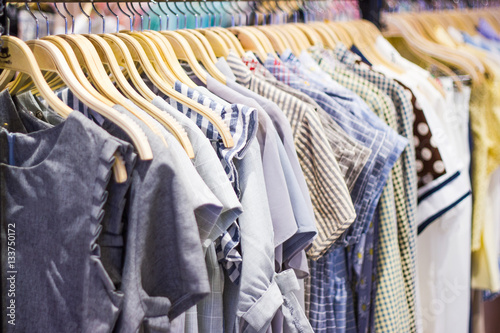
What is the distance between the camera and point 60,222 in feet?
2.43

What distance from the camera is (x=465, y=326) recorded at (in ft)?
5.28

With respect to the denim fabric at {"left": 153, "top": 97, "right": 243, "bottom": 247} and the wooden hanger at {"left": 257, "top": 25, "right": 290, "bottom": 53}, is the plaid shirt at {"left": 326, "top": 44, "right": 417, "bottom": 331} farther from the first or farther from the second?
the denim fabric at {"left": 153, "top": 97, "right": 243, "bottom": 247}

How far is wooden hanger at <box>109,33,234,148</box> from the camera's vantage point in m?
0.87

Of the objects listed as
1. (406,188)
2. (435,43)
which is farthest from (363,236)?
(435,43)

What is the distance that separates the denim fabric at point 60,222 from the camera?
710mm

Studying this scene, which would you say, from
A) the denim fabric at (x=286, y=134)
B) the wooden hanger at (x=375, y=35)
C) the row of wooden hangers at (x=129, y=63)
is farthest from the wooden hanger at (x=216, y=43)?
the wooden hanger at (x=375, y=35)

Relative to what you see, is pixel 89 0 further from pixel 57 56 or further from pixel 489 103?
pixel 489 103

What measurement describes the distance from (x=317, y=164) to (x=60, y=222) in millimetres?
503

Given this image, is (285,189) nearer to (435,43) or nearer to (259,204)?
(259,204)

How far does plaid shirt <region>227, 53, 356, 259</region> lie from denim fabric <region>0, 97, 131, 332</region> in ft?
1.39

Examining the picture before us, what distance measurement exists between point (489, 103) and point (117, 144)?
131cm

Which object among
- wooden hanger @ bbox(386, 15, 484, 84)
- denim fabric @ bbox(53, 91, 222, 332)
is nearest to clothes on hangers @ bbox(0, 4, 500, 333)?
denim fabric @ bbox(53, 91, 222, 332)

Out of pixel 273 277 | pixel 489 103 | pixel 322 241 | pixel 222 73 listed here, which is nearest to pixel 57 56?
pixel 222 73

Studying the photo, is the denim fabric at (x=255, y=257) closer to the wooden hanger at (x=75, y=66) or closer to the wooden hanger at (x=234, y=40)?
the wooden hanger at (x=75, y=66)
